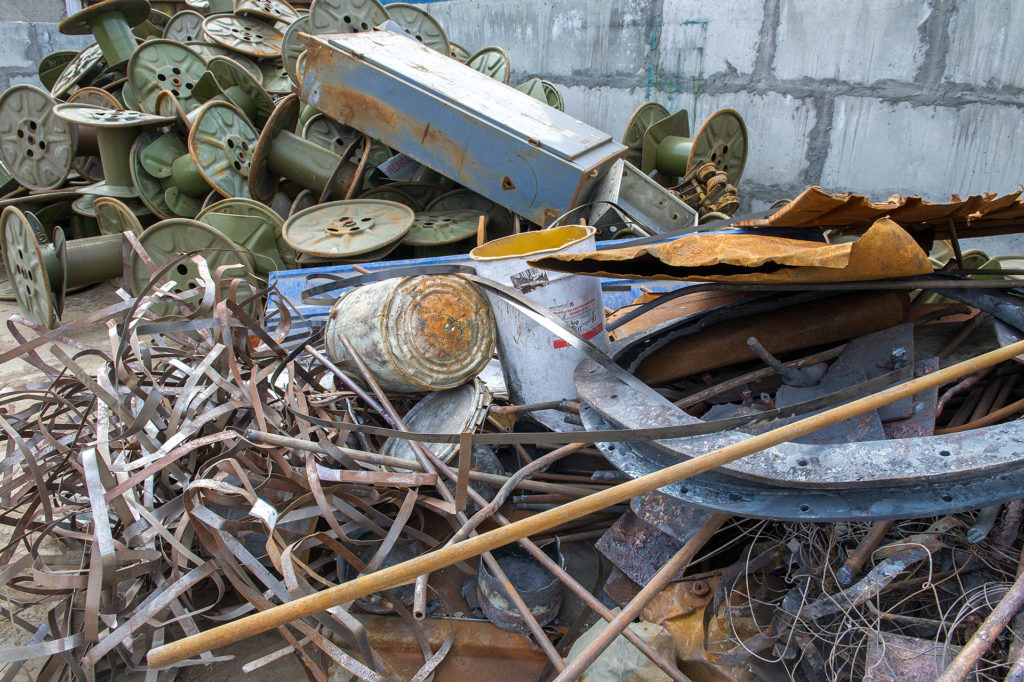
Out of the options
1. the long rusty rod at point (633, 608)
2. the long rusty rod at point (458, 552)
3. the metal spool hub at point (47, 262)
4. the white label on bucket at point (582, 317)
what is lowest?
the metal spool hub at point (47, 262)

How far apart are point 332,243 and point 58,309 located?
237cm

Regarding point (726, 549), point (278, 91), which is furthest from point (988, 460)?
point (278, 91)

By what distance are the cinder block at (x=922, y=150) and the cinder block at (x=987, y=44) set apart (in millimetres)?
201

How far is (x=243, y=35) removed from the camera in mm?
7051

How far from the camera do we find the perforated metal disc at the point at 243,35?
6.82 meters

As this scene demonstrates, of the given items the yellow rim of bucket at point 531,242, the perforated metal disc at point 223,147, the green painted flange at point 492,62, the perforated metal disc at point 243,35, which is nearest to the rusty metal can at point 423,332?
the yellow rim of bucket at point 531,242

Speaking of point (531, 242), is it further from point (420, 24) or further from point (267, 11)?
point (267, 11)

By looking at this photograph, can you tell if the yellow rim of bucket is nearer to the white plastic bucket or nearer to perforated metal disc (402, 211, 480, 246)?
the white plastic bucket

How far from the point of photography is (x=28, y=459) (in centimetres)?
215

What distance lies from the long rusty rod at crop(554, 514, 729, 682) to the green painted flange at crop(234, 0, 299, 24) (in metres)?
7.54

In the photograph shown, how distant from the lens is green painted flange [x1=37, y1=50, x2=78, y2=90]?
26.8 feet

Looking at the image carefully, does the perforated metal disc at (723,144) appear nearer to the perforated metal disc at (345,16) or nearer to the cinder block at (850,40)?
the cinder block at (850,40)

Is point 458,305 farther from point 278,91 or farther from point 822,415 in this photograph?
point 278,91

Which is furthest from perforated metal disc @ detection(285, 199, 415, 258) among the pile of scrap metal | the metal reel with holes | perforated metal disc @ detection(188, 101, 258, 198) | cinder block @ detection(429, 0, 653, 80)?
cinder block @ detection(429, 0, 653, 80)
